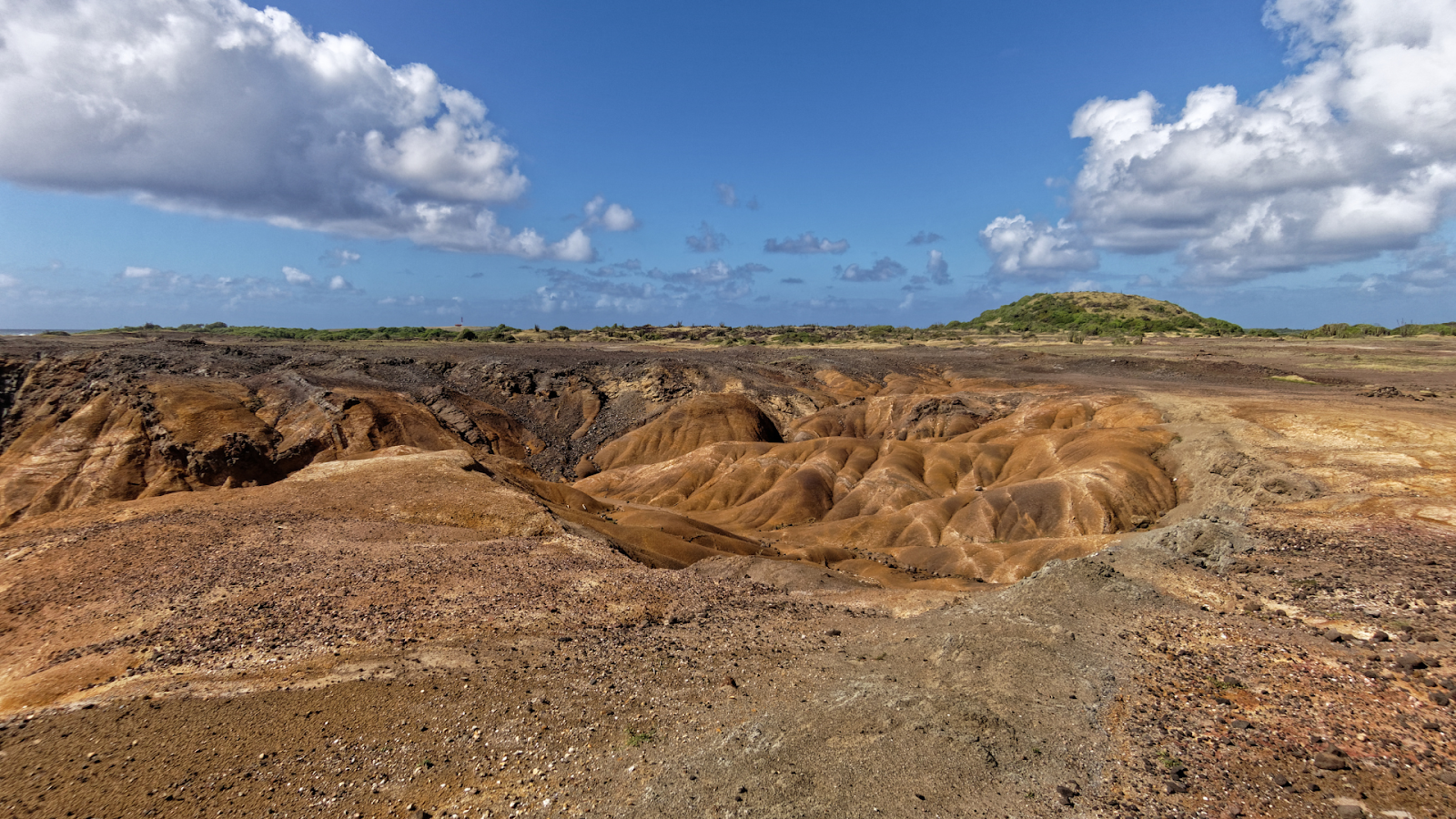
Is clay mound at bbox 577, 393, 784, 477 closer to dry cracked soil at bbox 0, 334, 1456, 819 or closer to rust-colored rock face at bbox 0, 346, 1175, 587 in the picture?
rust-colored rock face at bbox 0, 346, 1175, 587

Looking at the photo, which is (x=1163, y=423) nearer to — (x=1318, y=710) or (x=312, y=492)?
(x=1318, y=710)

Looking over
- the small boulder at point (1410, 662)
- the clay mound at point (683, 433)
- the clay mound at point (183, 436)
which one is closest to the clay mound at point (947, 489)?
the clay mound at point (683, 433)

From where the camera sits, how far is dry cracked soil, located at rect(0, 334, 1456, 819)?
965cm

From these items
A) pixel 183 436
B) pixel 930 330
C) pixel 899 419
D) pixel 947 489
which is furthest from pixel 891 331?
pixel 183 436

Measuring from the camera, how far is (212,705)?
1153 cm

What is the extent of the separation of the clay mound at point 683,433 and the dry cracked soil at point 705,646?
28491 millimetres

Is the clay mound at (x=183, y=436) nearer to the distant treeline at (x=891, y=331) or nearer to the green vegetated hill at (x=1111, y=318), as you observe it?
the distant treeline at (x=891, y=331)

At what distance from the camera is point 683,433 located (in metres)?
70.4

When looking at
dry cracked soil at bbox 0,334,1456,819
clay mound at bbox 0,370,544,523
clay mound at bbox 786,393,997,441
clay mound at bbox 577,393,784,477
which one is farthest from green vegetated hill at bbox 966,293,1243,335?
clay mound at bbox 0,370,544,523

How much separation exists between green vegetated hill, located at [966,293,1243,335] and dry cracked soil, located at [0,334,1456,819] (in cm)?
13081

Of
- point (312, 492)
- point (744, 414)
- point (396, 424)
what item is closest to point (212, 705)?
point (312, 492)

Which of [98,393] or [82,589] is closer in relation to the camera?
[82,589]

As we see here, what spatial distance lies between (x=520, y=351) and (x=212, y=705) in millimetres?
91211

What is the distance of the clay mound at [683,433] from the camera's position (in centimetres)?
6900
